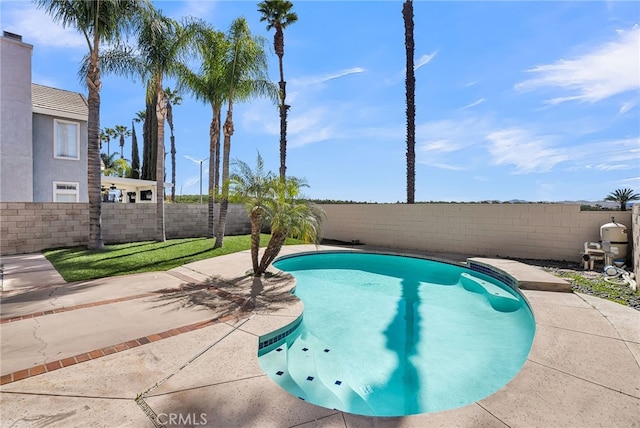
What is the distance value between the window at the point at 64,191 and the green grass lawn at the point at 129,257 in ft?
17.5

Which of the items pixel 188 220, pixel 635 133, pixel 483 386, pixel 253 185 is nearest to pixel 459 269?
pixel 635 133

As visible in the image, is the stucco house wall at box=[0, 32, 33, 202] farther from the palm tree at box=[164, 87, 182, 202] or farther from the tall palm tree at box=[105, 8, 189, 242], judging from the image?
the palm tree at box=[164, 87, 182, 202]

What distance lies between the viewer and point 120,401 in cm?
259

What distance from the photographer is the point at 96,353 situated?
3.43m

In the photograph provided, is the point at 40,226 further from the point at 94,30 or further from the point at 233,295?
the point at 233,295

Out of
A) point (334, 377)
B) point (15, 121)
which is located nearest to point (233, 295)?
point (334, 377)

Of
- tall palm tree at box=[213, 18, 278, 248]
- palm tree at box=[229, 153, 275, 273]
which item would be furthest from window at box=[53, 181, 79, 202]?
palm tree at box=[229, 153, 275, 273]

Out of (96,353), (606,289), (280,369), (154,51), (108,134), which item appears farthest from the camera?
(108,134)

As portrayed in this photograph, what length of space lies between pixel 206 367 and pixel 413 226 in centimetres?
1176

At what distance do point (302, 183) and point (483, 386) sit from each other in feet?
19.6

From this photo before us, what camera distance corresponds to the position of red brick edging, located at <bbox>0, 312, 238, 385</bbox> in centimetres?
297

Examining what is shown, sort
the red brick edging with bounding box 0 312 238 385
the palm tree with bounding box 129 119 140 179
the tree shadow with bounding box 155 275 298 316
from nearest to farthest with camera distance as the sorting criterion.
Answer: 1. the red brick edging with bounding box 0 312 238 385
2. the tree shadow with bounding box 155 275 298 316
3. the palm tree with bounding box 129 119 140 179

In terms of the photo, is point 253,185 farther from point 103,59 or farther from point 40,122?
point 40,122

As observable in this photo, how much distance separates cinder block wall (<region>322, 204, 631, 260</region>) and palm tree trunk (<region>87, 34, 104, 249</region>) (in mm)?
10632
